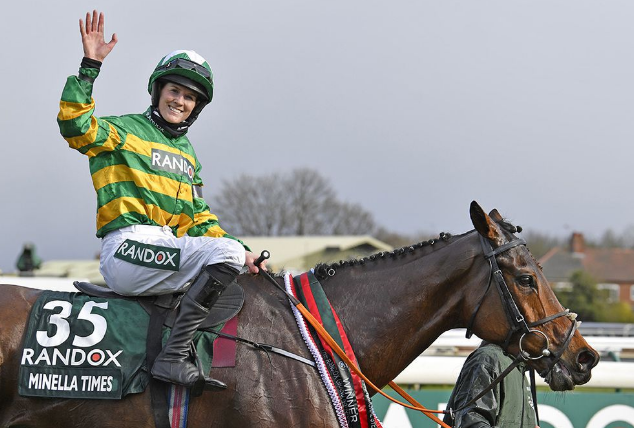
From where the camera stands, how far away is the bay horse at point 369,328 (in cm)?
331

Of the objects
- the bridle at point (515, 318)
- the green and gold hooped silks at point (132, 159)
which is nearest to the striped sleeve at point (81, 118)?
the green and gold hooped silks at point (132, 159)

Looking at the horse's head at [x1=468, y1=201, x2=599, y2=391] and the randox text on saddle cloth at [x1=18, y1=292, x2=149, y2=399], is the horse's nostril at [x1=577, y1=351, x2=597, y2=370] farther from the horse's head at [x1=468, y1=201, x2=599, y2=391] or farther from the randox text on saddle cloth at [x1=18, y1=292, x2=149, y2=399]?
the randox text on saddle cloth at [x1=18, y1=292, x2=149, y2=399]

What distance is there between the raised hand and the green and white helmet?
427 mm

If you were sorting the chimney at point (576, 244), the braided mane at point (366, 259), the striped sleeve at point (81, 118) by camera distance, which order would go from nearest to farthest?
the striped sleeve at point (81, 118)
the braided mane at point (366, 259)
the chimney at point (576, 244)

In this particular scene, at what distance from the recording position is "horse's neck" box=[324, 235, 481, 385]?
11.9 ft

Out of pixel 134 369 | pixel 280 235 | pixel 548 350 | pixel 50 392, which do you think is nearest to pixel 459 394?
pixel 548 350

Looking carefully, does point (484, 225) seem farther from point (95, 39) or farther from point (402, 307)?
point (95, 39)

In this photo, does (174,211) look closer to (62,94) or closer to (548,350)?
(62,94)

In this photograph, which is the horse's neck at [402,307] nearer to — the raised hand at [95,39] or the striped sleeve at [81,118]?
the striped sleeve at [81,118]

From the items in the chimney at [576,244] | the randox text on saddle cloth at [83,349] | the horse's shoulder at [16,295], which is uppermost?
the horse's shoulder at [16,295]

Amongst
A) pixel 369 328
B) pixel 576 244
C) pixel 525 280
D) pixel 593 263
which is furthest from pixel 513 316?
pixel 576 244

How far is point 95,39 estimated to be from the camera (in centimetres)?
338

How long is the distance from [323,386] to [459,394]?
1.28 m

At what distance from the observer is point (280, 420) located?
10.8 ft
